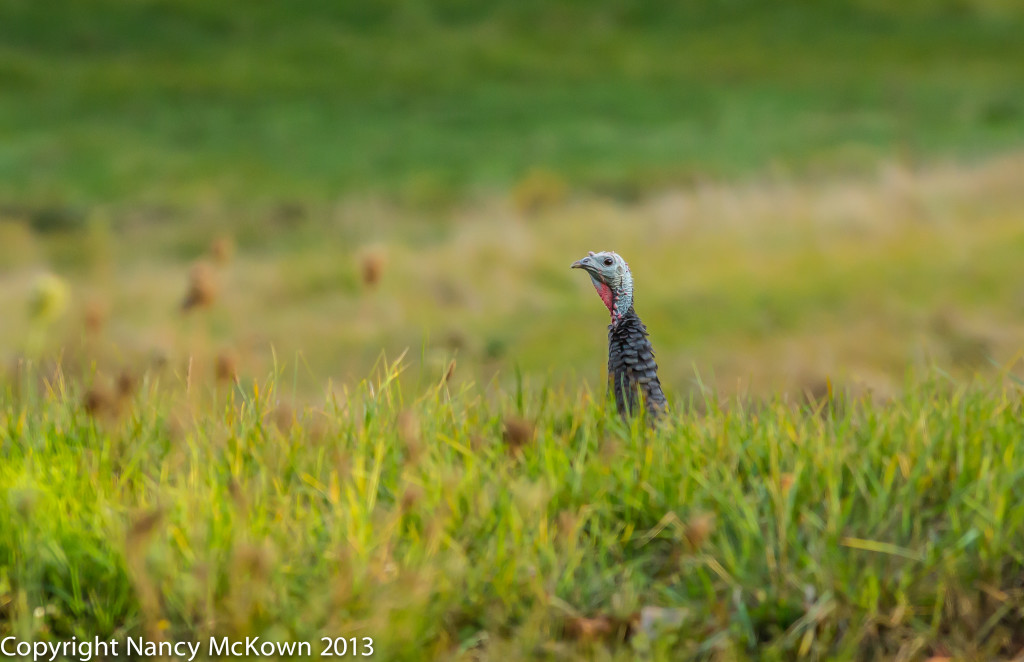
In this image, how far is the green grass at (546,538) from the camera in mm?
2523

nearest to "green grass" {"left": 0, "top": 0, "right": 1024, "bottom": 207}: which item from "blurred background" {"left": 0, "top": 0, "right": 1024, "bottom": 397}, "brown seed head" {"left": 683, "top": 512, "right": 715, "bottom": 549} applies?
"blurred background" {"left": 0, "top": 0, "right": 1024, "bottom": 397}

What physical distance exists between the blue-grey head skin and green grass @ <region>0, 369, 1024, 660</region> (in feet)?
1.20

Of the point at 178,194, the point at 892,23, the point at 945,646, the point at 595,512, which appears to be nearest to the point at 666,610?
the point at 595,512

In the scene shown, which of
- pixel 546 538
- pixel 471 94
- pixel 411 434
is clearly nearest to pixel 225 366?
pixel 411 434

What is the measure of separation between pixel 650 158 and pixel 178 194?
12.2 m

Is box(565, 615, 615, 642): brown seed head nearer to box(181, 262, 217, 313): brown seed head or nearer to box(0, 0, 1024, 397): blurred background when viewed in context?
box(0, 0, 1024, 397): blurred background

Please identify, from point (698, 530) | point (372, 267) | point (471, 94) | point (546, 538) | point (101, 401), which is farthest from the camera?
point (471, 94)

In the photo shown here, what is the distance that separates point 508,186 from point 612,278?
76.1 ft

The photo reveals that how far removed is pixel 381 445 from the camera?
2887 mm

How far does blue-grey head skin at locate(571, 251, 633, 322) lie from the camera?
3150 mm

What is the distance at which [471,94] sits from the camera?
38969 mm

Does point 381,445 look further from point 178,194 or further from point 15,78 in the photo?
point 15,78

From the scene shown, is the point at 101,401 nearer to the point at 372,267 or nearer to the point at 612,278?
the point at 372,267

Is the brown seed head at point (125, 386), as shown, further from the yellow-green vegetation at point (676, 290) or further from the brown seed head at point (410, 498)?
the yellow-green vegetation at point (676, 290)
